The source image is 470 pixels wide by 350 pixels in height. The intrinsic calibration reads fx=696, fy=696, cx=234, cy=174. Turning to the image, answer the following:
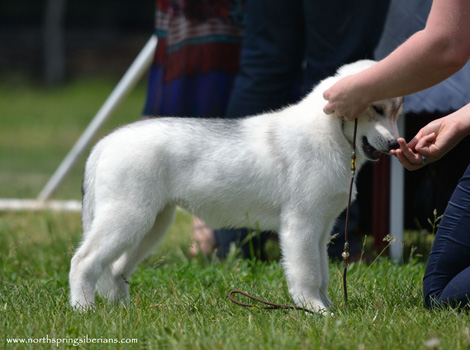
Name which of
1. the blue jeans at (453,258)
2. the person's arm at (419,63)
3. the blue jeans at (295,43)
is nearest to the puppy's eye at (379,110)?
the person's arm at (419,63)

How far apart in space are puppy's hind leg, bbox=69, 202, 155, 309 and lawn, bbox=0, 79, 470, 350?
92 mm

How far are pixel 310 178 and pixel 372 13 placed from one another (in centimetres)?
123

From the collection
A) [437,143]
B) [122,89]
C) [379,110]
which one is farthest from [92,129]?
[437,143]

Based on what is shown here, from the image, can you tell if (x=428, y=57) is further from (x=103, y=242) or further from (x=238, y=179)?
(x=103, y=242)

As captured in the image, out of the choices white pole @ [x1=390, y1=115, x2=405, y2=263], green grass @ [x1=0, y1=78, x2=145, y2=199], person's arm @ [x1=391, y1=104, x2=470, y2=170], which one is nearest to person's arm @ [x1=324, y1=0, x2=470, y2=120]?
person's arm @ [x1=391, y1=104, x2=470, y2=170]

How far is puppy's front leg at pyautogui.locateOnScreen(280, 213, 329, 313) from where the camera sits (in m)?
2.71

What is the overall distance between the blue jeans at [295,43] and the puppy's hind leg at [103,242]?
1.26 metres

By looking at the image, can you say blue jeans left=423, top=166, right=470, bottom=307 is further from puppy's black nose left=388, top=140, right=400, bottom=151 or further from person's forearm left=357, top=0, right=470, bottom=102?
person's forearm left=357, top=0, right=470, bottom=102

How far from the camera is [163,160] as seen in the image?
2742 mm

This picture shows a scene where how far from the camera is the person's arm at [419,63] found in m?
2.30

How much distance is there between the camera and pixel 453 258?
269 centimetres

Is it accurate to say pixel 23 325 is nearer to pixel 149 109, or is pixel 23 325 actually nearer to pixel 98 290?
pixel 98 290

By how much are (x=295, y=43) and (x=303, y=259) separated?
137 centimetres

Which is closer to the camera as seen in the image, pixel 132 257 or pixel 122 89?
pixel 132 257
